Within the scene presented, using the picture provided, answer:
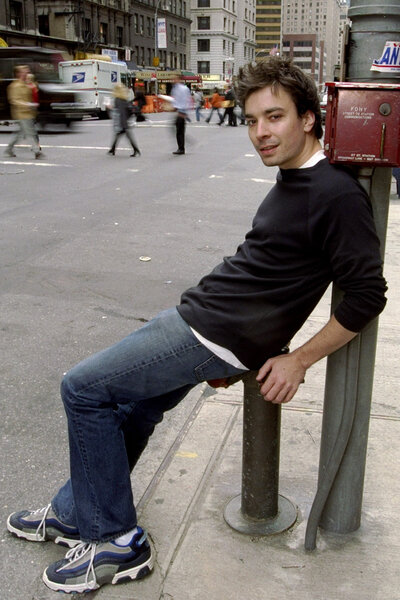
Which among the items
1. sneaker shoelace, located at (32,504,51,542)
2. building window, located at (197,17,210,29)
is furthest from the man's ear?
building window, located at (197,17,210,29)

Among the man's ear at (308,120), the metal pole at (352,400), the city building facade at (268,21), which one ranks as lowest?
the metal pole at (352,400)

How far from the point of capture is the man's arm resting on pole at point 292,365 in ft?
6.63

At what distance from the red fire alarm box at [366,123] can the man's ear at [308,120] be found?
0.13m

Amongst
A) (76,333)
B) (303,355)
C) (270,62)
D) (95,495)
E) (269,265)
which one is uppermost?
(270,62)

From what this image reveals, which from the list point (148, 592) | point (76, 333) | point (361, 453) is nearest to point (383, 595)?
point (361, 453)

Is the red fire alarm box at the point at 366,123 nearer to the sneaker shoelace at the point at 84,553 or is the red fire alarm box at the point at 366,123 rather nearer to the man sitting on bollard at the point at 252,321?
the man sitting on bollard at the point at 252,321

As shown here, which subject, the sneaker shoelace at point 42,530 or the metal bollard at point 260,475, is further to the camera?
the sneaker shoelace at point 42,530

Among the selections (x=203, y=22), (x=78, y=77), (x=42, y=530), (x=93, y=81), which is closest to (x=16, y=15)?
(x=78, y=77)

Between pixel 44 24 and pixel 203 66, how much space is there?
47.2 m

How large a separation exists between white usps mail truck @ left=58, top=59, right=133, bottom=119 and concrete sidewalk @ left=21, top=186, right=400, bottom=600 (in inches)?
1280

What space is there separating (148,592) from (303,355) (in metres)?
0.96

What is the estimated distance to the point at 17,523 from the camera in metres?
2.54

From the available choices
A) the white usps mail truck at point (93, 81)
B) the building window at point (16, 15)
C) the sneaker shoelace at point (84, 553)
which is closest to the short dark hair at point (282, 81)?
the sneaker shoelace at point (84, 553)

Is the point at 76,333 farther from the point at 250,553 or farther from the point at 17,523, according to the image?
the point at 250,553
